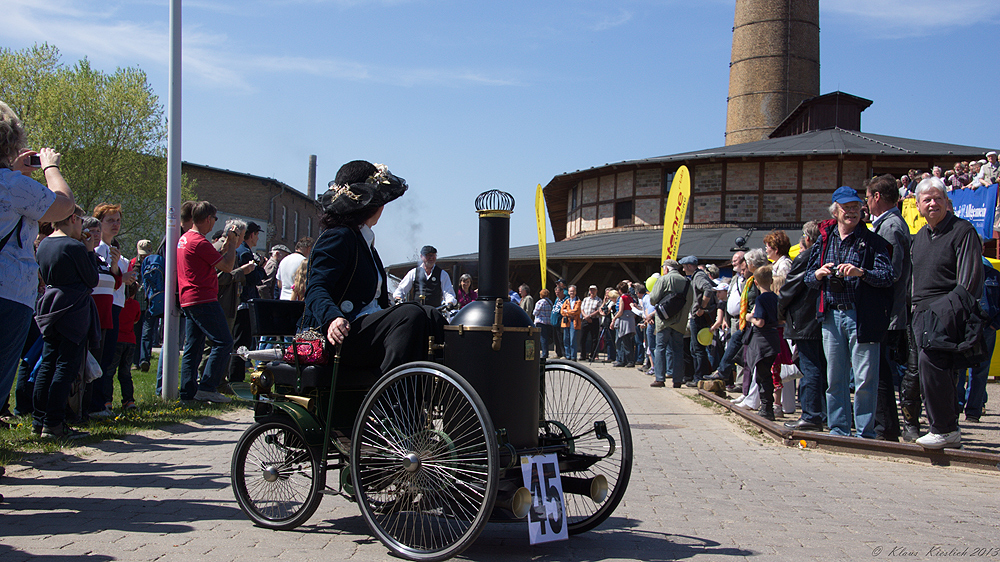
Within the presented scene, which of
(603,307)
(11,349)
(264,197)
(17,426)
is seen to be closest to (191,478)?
(11,349)

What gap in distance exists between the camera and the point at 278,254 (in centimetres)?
1196

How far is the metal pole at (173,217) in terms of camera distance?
27.6 feet

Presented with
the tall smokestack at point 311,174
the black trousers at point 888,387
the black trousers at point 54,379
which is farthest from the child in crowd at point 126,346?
the tall smokestack at point 311,174

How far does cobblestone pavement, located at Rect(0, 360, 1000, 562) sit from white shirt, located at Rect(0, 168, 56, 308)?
3.77ft

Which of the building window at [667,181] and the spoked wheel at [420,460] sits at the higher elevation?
the building window at [667,181]

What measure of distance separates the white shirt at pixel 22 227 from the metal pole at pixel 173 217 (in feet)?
14.1

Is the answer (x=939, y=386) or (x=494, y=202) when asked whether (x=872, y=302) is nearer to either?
(x=939, y=386)

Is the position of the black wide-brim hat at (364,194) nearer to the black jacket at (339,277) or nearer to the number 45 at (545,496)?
the black jacket at (339,277)

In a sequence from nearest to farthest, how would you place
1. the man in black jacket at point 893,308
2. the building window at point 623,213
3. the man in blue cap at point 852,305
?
the man in blue cap at point 852,305 → the man in black jacket at point 893,308 → the building window at point 623,213

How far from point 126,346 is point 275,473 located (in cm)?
494

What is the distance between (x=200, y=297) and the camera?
7.86 meters

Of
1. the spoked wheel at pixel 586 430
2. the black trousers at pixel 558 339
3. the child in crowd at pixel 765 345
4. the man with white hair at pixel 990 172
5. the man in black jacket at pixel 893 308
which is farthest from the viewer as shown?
the black trousers at pixel 558 339

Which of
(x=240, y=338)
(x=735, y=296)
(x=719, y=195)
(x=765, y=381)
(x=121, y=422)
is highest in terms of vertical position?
(x=719, y=195)

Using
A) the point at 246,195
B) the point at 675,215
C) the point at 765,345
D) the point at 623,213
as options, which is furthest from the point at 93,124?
the point at 765,345
